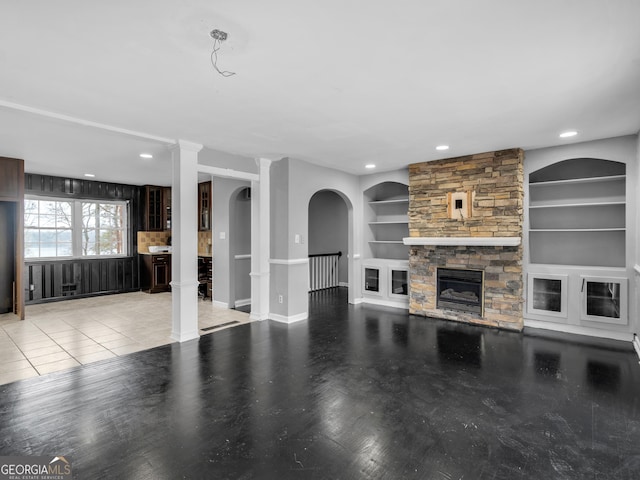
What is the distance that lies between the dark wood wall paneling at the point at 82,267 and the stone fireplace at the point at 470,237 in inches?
253

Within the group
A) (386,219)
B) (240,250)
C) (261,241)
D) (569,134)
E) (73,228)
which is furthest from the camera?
(73,228)

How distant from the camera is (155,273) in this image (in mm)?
7945

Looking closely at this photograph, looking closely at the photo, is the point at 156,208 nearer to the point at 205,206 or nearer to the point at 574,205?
the point at 205,206

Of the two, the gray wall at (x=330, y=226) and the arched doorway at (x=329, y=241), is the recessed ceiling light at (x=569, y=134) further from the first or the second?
the gray wall at (x=330, y=226)

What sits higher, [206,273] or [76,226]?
[76,226]

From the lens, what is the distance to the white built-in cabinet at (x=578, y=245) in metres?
4.38

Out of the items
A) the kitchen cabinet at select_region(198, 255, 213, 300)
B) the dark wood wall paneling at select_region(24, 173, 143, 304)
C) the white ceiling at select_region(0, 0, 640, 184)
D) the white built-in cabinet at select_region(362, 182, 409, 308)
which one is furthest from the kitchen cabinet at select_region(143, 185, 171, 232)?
the white built-in cabinet at select_region(362, 182, 409, 308)

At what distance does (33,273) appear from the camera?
6.63 m

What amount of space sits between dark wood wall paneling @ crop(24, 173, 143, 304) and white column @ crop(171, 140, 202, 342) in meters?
4.20

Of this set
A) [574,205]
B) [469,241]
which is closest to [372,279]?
[469,241]

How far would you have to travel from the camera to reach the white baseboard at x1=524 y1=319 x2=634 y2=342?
430 centimetres

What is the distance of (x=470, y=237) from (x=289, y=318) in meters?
3.01

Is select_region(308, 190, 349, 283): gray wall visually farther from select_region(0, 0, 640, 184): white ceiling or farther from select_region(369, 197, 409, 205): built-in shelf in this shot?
select_region(0, 0, 640, 184): white ceiling

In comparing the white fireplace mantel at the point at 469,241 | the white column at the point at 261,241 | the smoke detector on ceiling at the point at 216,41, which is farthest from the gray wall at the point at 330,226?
the smoke detector on ceiling at the point at 216,41
